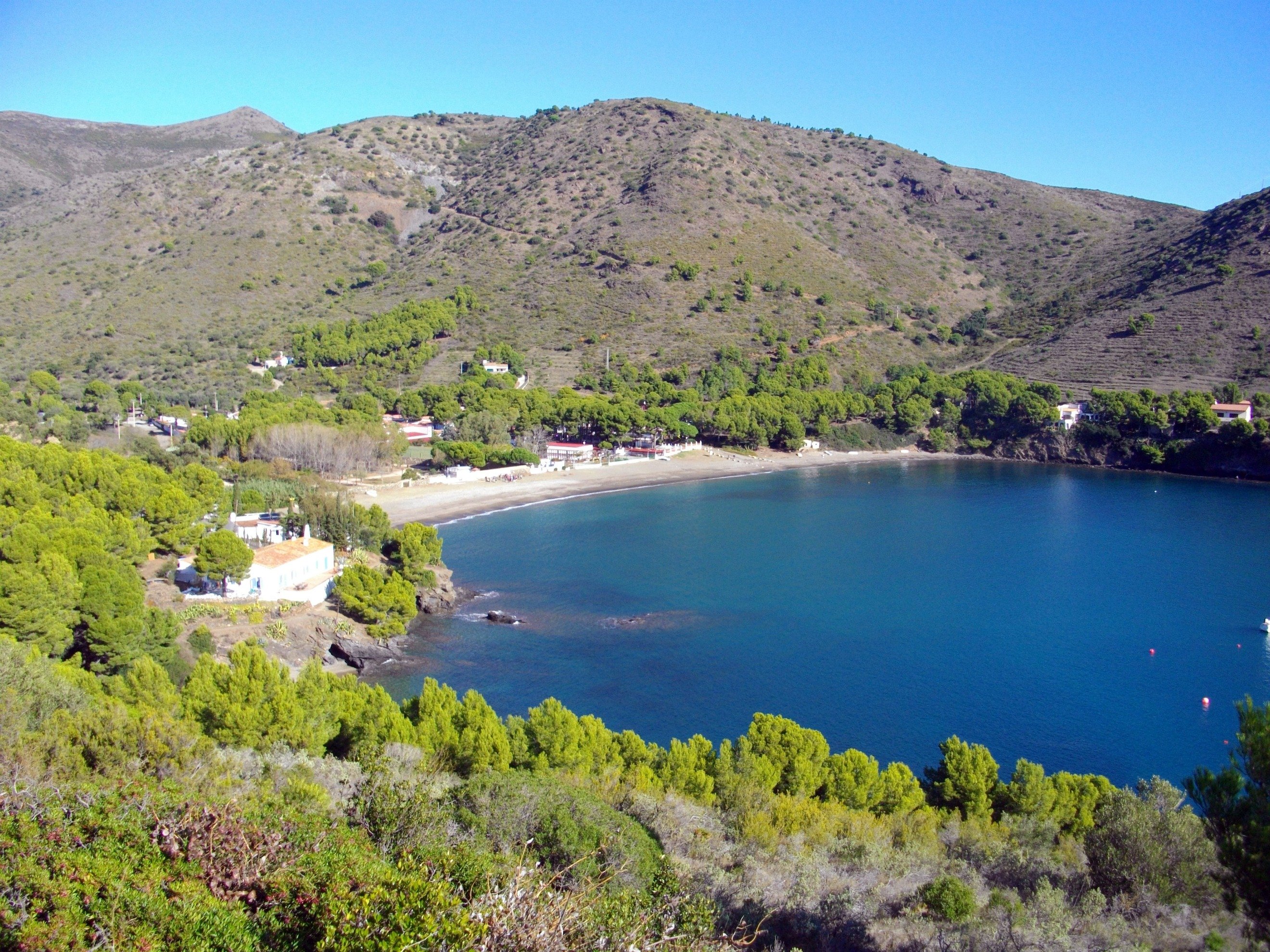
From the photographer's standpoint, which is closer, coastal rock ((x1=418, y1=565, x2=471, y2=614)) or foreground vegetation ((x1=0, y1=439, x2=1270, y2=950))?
foreground vegetation ((x1=0, y1=439, x2=1270, y2=950))

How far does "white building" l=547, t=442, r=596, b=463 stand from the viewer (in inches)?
2327

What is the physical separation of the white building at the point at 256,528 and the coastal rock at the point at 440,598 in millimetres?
5837

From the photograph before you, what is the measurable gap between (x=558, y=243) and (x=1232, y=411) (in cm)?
5917

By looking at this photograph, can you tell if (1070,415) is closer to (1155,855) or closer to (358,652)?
(358,652)

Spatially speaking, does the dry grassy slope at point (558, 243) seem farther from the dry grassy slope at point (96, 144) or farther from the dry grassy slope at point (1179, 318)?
the dry grassy slope at point (96, 144)

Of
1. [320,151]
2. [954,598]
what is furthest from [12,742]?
[320,151]

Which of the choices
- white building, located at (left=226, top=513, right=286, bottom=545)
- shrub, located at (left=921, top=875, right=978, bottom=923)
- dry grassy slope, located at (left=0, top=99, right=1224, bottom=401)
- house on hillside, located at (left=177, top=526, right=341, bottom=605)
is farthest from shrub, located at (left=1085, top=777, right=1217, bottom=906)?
dry grassy slope, located at (left=0, top=99, right=1224, bottom=401)

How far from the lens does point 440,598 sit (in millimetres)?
30844

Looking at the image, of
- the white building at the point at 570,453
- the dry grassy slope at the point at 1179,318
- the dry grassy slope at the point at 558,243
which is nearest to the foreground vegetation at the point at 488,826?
the white building at the point at 570,453

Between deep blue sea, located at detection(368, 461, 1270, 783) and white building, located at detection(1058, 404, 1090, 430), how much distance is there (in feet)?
50.7

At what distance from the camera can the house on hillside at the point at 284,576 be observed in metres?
27.3

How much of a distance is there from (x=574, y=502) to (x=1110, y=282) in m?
62.4

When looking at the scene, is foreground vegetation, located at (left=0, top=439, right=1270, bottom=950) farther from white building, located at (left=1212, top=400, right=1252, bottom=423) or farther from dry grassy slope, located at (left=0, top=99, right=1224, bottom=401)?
dry grassy slope, located at (left=0, top=99, right=1224, bottom=401)

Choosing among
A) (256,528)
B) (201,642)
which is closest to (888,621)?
(201,642)
